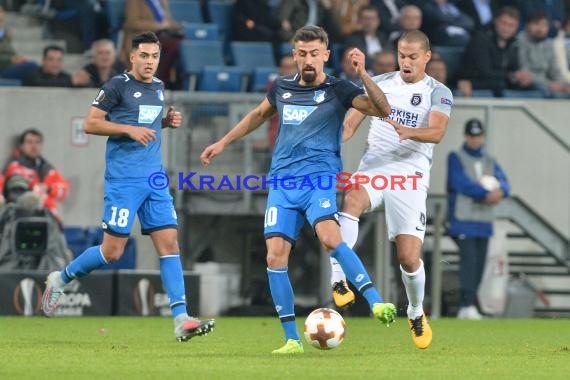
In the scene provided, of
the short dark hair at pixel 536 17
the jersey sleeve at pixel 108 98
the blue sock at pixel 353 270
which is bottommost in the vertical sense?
the blue sock at pixel 353 270

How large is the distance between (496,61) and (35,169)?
6874 millimetres

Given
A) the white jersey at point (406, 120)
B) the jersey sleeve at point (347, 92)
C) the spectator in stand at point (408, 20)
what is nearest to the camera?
the jersey sleeve at point (347, 92)

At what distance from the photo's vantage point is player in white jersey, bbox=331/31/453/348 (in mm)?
11445

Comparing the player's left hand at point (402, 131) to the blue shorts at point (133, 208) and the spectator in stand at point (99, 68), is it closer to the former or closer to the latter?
the blue shorts at point (133, 208)

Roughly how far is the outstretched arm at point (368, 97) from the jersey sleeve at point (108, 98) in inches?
82.3

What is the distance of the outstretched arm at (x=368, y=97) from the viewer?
396 inches

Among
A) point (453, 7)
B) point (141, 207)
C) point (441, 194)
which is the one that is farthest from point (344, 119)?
point (453, 7)

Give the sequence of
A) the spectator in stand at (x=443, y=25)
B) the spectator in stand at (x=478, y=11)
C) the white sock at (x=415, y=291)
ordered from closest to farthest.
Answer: the white sock at (x=415, y=291)
the spectator in stand at (x=443, y=25)
the spectator in stand at (x=478, y=11)

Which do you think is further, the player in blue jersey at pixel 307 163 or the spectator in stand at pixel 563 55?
the spectator in stand at pixel 563 55

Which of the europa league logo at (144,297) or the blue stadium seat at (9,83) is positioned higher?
the blue stadium seat at (9,83)

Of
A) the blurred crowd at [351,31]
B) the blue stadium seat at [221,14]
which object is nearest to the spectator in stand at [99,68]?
the blurred crowd at [351,31]

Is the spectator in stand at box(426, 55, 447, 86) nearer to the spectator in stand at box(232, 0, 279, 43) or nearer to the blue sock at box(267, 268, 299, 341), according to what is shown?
the spectator in stand at box(232, 0, 279, 43)

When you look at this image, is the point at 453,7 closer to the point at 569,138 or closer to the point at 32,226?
the point at 569,138

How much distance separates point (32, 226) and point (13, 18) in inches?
228
